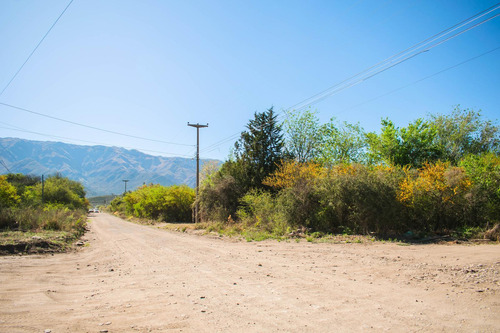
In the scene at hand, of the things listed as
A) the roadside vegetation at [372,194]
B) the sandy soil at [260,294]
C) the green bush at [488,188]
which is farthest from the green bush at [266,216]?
the green bush at [488,188]

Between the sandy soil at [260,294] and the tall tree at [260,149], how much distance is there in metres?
16.1

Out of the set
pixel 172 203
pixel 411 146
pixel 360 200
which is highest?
pixel 411 146

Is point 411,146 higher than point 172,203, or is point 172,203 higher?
point 411,146

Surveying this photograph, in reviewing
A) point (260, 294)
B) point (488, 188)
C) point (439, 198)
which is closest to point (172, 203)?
point (439, 198)

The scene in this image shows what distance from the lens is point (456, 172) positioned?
13.1 m

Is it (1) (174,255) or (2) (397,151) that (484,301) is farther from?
(2) (397,151)

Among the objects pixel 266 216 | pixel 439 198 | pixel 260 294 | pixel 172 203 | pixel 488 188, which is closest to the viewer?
pixel 260 294

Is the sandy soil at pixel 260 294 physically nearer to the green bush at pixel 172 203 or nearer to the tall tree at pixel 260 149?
the tall tree at pixel 260 149

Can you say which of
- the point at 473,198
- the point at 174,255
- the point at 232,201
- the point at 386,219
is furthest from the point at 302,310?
the point at 232,201

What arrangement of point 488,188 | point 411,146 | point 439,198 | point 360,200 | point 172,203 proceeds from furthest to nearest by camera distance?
1. point 172,203
2. point 411,146
3. point 360,200
4. point 439,198
5. point 488,188

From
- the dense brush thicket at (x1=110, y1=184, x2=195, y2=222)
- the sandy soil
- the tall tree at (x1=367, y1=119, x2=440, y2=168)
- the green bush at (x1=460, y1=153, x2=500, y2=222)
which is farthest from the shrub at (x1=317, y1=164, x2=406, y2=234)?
the dense brush thicket at (x1=110, y1=184, x2=195, y2=222)

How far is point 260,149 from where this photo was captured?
25641 mm

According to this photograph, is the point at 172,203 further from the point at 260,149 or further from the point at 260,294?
the point at 260,294

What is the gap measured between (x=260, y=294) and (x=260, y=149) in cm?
2064
